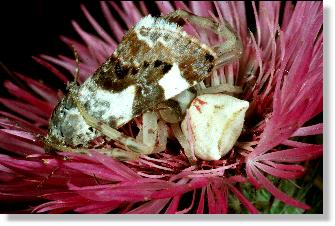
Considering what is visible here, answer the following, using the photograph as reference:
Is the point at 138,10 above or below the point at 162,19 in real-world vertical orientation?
above

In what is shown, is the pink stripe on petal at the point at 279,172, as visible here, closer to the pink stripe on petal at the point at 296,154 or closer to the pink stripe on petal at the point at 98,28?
the pink stripe on petal at the point at 296,154

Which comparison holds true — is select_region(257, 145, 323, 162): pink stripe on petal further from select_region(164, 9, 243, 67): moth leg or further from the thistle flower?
select_region(164, 9, 243, 67): moth leg

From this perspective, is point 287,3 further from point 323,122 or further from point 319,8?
point 323,122

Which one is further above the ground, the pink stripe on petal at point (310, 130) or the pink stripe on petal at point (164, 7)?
the pink stripe on petal at point (164, 7)

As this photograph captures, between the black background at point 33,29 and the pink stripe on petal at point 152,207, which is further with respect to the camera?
the black background at point 33,29

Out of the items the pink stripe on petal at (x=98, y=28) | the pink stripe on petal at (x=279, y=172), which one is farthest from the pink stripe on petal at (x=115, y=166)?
the pink stripe on petal at (x=98, y=28)

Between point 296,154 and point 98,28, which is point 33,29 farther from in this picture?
point 296,154
